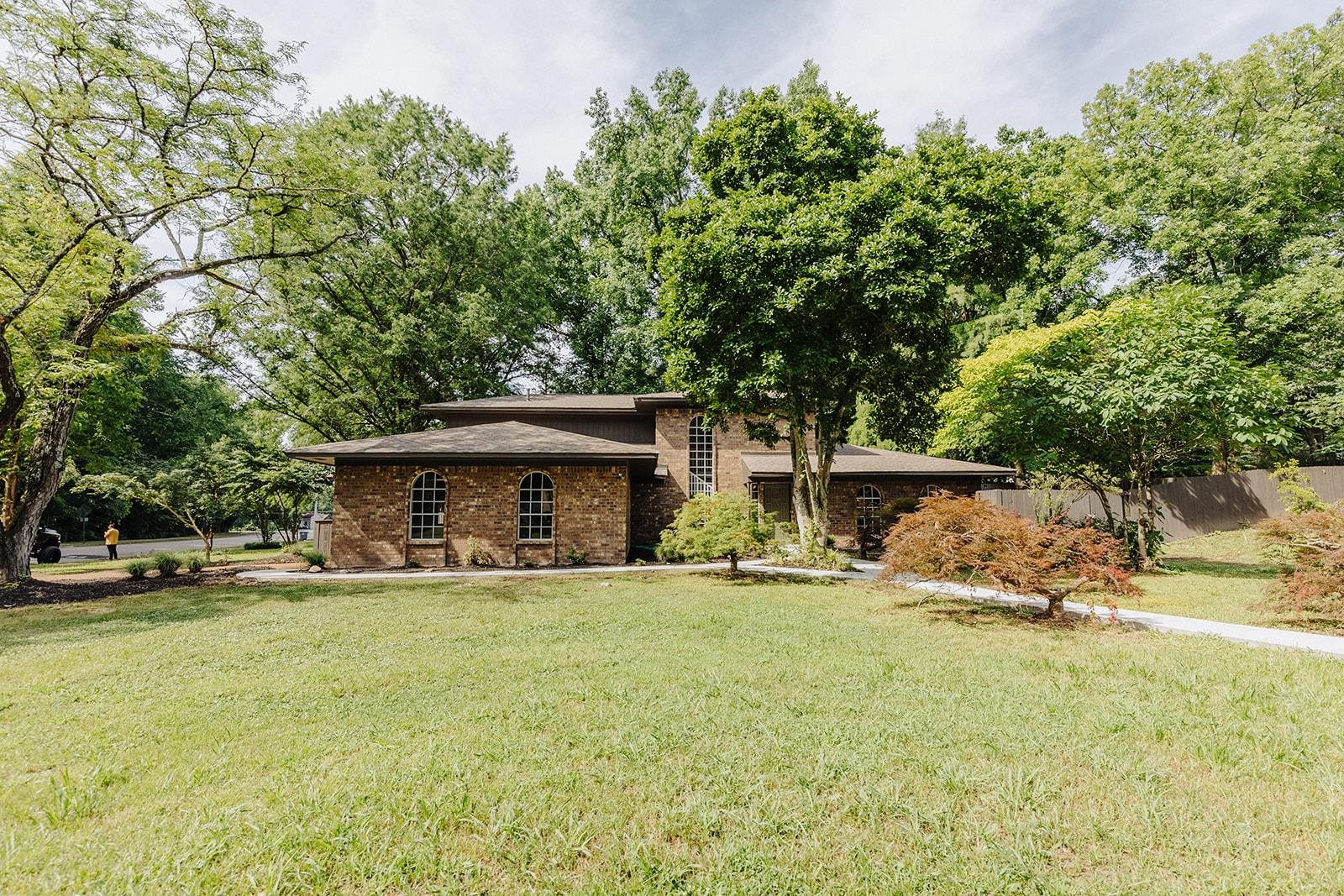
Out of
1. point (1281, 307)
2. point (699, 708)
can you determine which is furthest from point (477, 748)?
point (1281, 307)

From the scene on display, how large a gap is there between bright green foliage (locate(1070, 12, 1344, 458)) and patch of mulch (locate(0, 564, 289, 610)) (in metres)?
32.4

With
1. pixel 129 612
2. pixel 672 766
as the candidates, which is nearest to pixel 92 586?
pixel 129 612

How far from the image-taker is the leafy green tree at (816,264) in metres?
12.0

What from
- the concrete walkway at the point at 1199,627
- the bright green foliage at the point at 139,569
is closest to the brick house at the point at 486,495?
the bright green foliage at the point at 139,569

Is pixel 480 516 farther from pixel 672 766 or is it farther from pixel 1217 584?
pixel 1217 584

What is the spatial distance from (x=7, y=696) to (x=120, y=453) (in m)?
30.7

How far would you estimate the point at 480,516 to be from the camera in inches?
595

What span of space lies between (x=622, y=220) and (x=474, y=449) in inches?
667

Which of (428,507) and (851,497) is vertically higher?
(851,497)

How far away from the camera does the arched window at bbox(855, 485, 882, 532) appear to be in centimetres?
1822

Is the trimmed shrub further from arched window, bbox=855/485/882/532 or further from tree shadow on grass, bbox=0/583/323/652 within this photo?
arched window, bbox=855/485/882/532

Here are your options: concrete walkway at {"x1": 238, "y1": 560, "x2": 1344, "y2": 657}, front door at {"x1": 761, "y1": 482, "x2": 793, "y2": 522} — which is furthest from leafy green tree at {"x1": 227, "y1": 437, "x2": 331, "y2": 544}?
front door at {"x1": 761, "y1": 482, "x2": 793, "y2": 522}

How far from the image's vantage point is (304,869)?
2512 mm

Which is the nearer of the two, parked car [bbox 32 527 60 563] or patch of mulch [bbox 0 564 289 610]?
patch of mulch [bbox 0 564 289 610]
